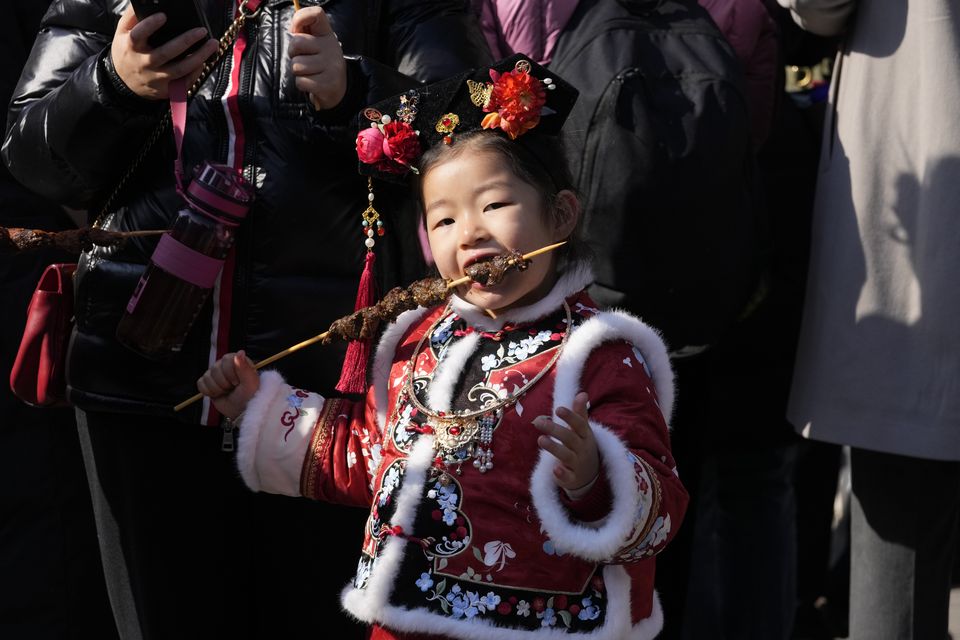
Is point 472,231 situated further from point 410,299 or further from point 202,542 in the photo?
point 202,542

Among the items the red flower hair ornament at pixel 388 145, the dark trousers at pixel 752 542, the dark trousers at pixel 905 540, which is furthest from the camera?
the dark trousers at pixel 752 542

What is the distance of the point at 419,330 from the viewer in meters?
2.18

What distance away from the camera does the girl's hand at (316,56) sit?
2049 millimetres

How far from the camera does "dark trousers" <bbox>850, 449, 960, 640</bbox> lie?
104 inches

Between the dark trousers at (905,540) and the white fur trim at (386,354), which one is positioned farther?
the dark trousers at (905,540)

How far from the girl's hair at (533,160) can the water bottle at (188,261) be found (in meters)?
0.34

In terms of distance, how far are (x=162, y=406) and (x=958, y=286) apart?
1672mm

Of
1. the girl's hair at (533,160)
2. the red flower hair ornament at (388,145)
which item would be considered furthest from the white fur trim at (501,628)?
the red flower hair ornament at (388,145)

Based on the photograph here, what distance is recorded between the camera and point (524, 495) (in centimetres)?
190

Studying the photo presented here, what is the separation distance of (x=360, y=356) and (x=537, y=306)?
0.34m

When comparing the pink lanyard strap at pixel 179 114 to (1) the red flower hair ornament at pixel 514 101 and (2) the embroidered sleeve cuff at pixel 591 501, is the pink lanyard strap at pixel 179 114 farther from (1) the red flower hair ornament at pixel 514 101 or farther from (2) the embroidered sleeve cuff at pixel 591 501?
(2) the embroidered sleeve cuff at pixel 591 501

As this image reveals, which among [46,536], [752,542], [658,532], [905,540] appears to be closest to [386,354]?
[658,532]

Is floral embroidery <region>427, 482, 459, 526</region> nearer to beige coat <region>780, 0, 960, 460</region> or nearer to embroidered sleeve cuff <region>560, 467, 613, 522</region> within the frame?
embroidered sleeve cuff <region>560, 467, 613, 522</region>

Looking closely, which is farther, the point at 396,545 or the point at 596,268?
the point at 596,268
